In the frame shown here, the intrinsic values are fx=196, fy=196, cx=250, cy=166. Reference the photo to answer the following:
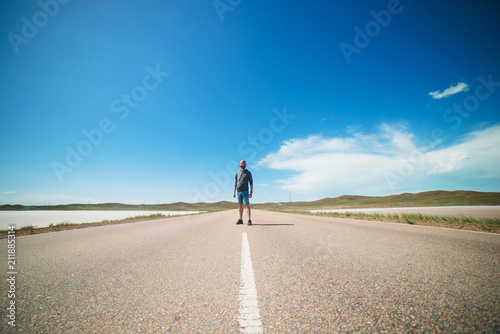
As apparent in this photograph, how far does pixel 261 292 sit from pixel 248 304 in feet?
0.92

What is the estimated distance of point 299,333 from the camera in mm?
1277

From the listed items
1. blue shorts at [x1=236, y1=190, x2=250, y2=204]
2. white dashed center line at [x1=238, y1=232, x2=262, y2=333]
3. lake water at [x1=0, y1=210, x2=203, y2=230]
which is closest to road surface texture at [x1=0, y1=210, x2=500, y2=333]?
white dashed center line at [x1=238, y1=232, x2=262, y2=333]

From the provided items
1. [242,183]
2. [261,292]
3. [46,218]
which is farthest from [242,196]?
[46,218]

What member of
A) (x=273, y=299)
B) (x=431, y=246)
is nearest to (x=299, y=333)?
(x=273, y=299)

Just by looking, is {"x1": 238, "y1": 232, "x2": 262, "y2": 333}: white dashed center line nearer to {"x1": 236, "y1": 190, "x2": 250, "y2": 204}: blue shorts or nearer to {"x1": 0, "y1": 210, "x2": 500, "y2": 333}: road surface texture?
{"x1": 0, "y1": 210, "x2": 500, "y2": 333}: road surface texture

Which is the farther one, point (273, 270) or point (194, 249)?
point (194, 249)

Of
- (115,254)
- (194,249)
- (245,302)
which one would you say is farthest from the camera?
(194,249)

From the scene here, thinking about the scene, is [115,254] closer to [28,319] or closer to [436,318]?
[28,319]

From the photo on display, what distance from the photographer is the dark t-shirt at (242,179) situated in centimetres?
852

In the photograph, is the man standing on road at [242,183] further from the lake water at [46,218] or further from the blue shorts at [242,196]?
the lake water at [46,218]

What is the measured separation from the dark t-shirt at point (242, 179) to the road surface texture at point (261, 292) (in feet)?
16.7

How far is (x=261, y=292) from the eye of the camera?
1916 mm

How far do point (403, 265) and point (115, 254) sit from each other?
469 cm

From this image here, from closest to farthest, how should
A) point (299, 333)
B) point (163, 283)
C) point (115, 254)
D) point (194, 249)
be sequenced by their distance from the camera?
point (299, 333) → point (163, 283) → point (115, 254) → point (194, 249)
